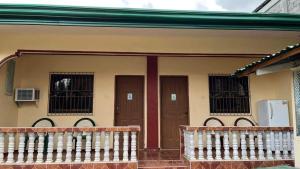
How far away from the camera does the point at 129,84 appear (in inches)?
285

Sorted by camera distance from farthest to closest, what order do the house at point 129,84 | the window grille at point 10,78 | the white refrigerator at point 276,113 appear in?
the white refrigerator at point 276,113 → the window grille at point 10,78 → the house at point 129,84

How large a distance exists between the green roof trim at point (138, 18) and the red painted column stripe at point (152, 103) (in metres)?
2.05

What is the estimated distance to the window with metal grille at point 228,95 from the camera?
7258 mm

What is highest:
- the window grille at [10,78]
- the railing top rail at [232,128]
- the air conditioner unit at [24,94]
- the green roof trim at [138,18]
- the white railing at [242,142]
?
the green roof trim at [138,18]

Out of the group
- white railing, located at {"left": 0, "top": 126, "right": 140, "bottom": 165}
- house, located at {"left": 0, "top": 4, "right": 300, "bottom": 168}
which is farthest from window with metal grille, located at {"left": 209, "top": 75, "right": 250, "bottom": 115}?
white railing, located at {"left": 0, "top": 126, "right": 140, "bottom": 165}

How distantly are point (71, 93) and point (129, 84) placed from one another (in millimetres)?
1521

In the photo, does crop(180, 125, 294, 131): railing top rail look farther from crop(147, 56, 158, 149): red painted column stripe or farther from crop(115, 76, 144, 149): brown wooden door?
crop(115, 76, 144, 149): brown wooden door

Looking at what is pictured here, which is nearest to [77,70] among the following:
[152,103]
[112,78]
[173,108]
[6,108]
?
[112,78]

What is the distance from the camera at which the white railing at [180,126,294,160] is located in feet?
16.0

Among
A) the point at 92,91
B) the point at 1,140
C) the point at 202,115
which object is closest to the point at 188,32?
the point at 202,115

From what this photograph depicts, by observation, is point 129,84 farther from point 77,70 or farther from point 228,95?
point 228,95

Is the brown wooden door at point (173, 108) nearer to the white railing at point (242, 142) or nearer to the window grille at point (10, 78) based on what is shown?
the white railing at point (242, 142)

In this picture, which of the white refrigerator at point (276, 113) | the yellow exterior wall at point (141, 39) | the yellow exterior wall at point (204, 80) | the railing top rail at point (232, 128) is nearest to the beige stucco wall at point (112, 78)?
the yellow exterior wall at point (204, 80)

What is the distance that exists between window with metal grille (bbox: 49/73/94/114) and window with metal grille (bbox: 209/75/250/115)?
3.23 metres
